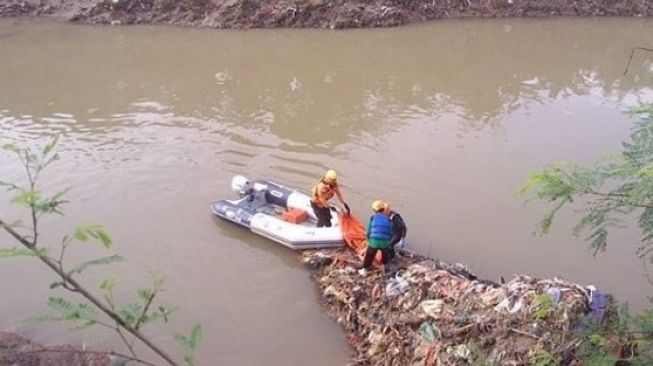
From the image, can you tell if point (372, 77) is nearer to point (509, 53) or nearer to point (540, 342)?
point (509, 53)

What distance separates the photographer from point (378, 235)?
7.89 m

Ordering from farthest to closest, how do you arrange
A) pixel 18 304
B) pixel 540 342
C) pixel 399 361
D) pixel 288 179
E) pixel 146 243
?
1. pixel 288 179
2. pixel 146 243
3. pixel 18 304
4. pixel 399 361
5. pixel 540 342

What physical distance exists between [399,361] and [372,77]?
10756mm

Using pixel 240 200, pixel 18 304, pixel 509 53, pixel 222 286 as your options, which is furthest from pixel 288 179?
pixel 509 53

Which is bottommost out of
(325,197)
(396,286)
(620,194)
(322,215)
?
(396,286)

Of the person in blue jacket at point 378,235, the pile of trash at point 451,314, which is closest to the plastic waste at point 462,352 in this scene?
the pile of trash at point 451,314

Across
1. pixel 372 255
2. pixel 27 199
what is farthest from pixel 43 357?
pixel 27 199

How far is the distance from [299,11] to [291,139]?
377 inches

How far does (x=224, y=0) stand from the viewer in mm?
21484

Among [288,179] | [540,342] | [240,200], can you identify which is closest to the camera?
[540,342]

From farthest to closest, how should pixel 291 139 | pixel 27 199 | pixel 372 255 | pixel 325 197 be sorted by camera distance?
pixel 291 139, pixel 325 197, pixel 372 255, pixel 27 199

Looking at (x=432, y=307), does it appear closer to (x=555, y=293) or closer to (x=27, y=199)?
(x=555, y=293)

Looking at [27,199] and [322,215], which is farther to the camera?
[322,215]

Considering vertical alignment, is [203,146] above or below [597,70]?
below
